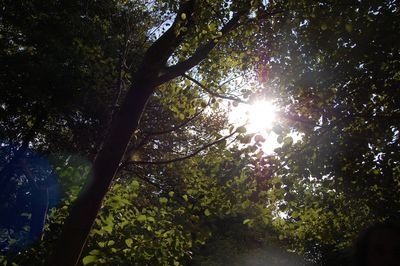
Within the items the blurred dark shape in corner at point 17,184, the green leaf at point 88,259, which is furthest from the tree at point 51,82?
the green leaf at point 88,259

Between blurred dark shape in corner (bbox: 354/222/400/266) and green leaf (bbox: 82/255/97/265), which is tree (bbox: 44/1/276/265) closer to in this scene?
green leaf (bbox: 82/255/97/265)

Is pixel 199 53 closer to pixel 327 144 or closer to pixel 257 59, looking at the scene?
pixel 257 59

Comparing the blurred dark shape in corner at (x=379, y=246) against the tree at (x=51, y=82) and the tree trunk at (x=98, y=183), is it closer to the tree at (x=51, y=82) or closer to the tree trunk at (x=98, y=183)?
the tree trunk at (x=98, y=183)

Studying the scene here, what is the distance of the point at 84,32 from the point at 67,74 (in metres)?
2.53

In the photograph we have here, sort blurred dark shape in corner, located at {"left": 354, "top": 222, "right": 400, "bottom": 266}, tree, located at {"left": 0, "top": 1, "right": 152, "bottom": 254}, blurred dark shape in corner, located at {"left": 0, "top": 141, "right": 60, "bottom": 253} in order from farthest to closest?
1. blurred dark shape in corner, located at {"left": 0, "top": 141, "right": 60, "bottom": 253}
2. tree, located at {"left": 0, "top": 1, "right": 152, "bottom": 254}
3. blurred dark shape in corner, located at {"left": 354, "top": 222, "right": 400, "bottom": 266}

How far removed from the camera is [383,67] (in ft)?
21.7

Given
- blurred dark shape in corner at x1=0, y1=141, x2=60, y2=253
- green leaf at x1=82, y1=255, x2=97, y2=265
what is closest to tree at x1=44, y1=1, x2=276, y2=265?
green leaf at x1=82, y1=255, x2=97, y2=265

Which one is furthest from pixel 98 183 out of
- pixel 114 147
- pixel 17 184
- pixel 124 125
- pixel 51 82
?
pixel 17 184

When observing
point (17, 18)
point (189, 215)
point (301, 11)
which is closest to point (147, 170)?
point (189, 215)

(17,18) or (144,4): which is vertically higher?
(17,18)

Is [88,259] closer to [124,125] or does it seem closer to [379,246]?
[124,125]

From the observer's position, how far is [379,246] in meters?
3.13

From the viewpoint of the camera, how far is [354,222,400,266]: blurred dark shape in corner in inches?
118

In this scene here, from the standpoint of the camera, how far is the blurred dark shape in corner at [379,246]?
9.87 feet
